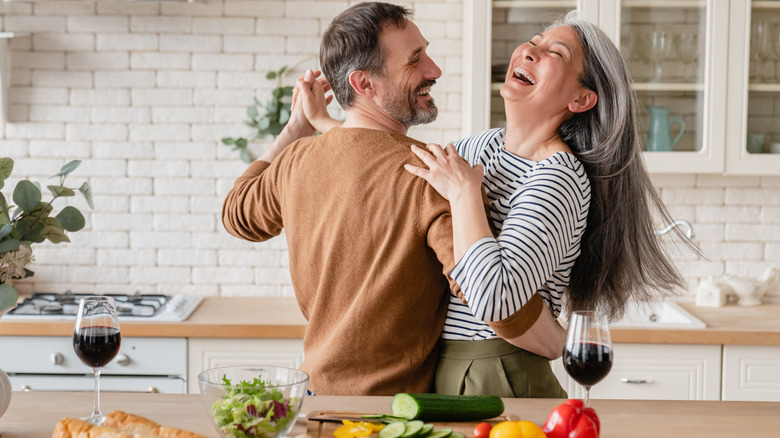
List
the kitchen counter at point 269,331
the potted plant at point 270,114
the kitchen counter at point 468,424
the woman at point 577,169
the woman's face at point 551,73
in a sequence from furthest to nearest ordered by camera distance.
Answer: the potted plant at point 270,114 < the kitchen counter at point 269,331 < the woman's face at point 551,73 < the woman at point 577,169 < the kitchen counter at point 468,424

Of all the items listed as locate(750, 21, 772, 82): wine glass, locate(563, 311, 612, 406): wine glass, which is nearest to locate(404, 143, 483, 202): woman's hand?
locate(563, 311, 612, 406): wine glass

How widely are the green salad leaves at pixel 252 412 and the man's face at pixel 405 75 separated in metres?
0.79

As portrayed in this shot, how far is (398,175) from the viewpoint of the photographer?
169cm

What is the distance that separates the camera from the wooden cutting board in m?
1.43

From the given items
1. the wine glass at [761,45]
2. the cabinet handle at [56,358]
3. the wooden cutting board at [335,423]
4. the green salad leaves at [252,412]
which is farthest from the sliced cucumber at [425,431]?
the wine glass at [761,45]

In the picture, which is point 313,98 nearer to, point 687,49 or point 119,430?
point 119,430

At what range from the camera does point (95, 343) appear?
1.50 meters

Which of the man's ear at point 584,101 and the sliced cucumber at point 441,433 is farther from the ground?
the man's ear at point 584,101

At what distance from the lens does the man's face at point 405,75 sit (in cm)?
181

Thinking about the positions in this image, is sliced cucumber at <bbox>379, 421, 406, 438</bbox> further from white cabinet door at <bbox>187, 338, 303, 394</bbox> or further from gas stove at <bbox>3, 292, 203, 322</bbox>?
gas stove at <bbox>3, 292, 203, 322</bbox>

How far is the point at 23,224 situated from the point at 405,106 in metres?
0.82

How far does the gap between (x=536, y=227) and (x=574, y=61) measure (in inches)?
20.5

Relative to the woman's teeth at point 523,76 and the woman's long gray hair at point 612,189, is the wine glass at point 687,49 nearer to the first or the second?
the woman's long gray hair at point 612,189

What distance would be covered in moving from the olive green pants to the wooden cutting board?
0.28m
